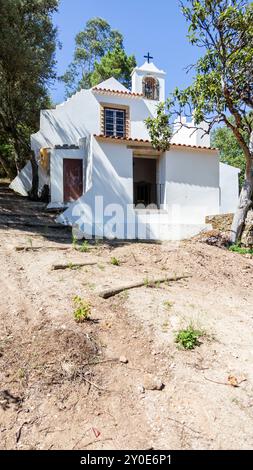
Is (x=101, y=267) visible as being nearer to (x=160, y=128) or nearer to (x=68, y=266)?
(x=68, y=266)

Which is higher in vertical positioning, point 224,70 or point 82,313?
point 224,70

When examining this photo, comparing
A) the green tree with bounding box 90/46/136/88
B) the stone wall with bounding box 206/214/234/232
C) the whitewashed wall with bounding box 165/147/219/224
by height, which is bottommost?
the stone wall with bounding box 206/214/234/232

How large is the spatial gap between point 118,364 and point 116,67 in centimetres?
2703

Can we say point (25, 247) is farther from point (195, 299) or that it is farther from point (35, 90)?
point (35, 90)

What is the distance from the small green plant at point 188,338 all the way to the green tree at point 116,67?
2569 cm

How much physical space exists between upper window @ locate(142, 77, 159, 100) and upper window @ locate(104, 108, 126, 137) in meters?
2.42

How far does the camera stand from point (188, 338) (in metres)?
5.03

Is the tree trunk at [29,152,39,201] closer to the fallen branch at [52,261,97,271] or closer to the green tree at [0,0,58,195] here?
the green tree at [0,0,58,195]

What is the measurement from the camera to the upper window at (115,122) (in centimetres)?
1777

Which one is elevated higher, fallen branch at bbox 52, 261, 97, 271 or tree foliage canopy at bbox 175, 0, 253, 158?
tree foliage canopy at bbox 175, 0, 253, 158

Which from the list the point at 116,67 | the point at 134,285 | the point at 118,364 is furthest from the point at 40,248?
the point at 116,67

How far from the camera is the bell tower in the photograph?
1936 cm

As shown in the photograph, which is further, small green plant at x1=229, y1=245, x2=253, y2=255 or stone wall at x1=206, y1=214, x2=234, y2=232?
stone wall at x1=206, y1=214, x2=234, y2=232

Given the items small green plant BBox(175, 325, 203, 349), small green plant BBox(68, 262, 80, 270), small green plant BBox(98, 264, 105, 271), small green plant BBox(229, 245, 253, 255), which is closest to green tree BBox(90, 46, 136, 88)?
small green plant BBox(229, 245, 253, 255)
